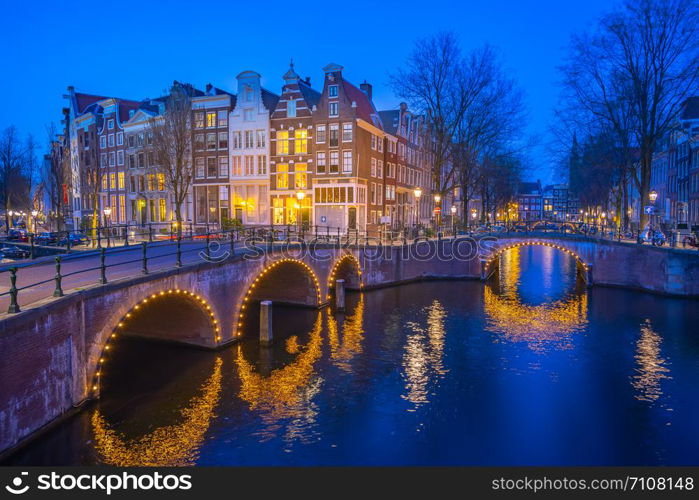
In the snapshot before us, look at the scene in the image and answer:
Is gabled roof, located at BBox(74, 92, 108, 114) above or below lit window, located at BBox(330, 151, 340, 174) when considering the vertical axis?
above

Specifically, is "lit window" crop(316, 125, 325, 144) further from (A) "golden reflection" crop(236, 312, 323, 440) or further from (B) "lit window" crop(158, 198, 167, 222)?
(A) "golden reflection" crop(236, 312, 323, 440)

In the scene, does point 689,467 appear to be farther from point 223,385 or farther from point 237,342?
Answer: point 237,342

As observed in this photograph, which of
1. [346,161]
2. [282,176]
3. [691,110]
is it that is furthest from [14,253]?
[691,110]

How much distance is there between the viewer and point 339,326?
25.1m

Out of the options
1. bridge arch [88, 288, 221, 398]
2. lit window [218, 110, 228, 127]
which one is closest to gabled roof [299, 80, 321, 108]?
lit window [218, 110, 228, 127]

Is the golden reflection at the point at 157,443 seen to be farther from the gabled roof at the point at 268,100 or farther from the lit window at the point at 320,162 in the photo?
the gabled roof at the point at 268,100

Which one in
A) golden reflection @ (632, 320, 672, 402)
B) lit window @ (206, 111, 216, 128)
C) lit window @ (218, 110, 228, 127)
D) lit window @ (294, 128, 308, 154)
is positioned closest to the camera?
golden reflection @ (632, 320, 672, 402)

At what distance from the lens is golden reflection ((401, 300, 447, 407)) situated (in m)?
16.3

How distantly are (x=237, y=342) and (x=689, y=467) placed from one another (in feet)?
53.6

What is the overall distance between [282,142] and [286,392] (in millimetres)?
34898

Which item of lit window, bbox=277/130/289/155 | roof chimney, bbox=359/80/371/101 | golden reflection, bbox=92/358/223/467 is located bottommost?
golden reflection, bbox=92/358/223/467

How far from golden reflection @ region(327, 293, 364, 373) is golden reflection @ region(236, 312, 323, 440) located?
0.92 metres

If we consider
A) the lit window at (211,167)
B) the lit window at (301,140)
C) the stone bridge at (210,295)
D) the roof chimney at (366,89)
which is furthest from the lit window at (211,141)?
the stone bridge at (210,295)

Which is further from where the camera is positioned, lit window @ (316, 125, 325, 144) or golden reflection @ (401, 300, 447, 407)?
lit window @ (316, 125, 325, 144)
